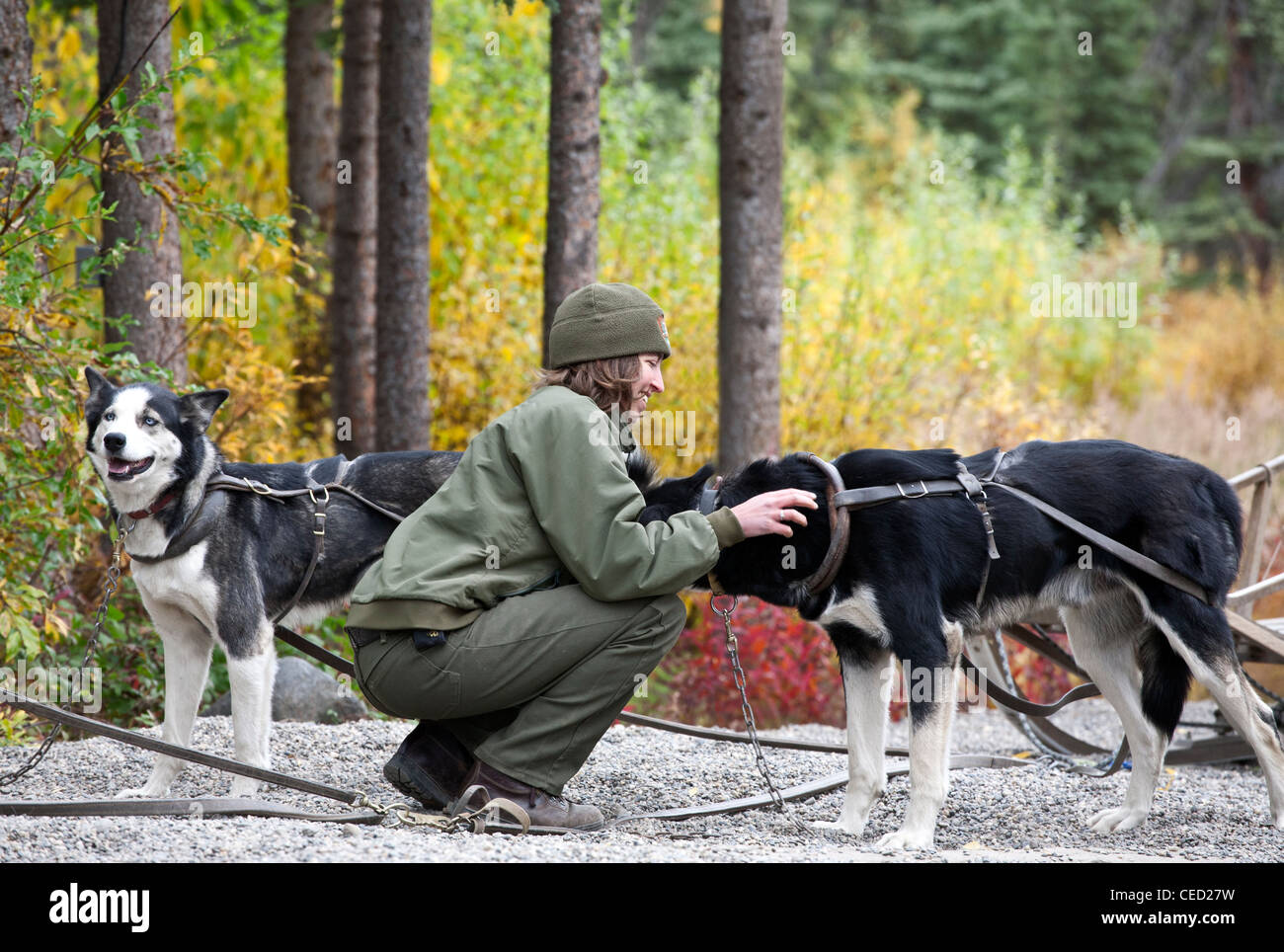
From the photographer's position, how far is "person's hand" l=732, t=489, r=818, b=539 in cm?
381

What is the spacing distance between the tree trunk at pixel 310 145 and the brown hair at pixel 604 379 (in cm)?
728

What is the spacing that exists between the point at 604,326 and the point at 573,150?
3.77 m

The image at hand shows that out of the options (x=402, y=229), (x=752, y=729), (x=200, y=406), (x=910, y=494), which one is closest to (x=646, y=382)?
(x=910, y=494)

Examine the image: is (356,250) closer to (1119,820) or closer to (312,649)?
(312,649)

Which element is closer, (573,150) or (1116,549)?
(1116,549)

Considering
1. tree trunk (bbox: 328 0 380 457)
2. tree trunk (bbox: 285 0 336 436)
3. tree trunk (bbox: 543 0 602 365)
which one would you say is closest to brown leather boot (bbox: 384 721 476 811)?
tree trunk (bbox: 543 0 602 365)

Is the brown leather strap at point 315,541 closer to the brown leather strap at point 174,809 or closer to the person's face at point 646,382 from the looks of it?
the brown leather strap at point 174,809

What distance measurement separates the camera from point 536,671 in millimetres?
3822

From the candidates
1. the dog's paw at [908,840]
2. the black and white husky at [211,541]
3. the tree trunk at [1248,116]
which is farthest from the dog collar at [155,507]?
the tree trunk at [1248,116]

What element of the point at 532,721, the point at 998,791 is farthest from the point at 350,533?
the point at 998,791

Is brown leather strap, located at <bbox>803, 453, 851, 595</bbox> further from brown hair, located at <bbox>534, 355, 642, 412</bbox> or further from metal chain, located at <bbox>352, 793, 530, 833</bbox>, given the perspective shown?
metal chain, located at <bbox>352, 793, 530, 833</bbox>

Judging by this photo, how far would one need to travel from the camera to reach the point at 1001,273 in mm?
14523

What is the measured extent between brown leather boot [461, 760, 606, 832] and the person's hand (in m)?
1.06
